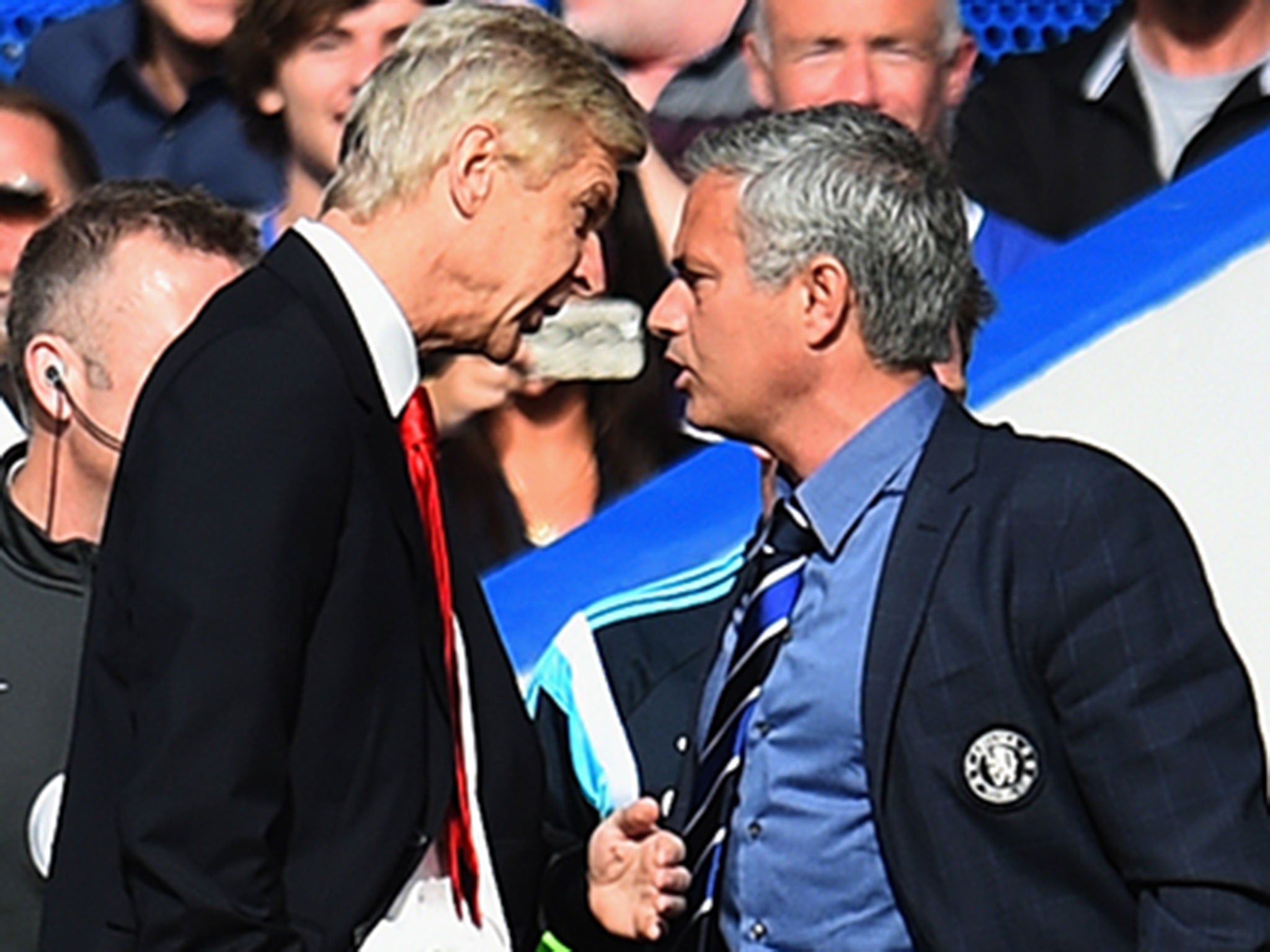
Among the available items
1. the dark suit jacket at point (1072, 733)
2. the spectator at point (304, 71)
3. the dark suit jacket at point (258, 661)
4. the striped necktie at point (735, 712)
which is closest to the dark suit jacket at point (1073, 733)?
the dark suit jacket at point (1072, 733)

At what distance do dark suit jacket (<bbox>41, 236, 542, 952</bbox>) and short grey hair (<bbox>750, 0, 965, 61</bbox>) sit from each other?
1435 mm

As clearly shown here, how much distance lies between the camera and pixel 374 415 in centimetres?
231

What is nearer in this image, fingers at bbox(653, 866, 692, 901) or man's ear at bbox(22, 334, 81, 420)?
fingers at bbox(653, 866, 692, 901)

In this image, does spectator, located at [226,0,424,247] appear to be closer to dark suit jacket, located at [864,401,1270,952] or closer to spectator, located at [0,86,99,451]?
spectator, located at [0,86,99,451]

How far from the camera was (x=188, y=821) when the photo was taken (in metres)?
2.13

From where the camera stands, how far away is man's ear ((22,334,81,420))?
2.94 metres

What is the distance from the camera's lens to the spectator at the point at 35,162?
12.0 ft

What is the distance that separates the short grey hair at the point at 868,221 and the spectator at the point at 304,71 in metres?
1.21

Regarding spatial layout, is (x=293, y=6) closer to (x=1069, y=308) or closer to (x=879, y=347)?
(x=1069, y=308)

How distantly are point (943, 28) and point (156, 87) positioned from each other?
1.10 m

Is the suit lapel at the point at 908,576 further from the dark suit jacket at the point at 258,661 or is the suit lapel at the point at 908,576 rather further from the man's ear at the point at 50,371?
the man's ear at the point at 50,371

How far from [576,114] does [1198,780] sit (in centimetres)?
82

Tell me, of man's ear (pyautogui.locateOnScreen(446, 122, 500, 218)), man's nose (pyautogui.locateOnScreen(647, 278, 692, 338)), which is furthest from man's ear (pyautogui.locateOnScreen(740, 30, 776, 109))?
man's ear (pyautogui.locateOnScreen(446, 122, 500, 218))

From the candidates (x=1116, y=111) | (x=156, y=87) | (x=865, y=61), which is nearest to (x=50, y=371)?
(x=156, y=87)
